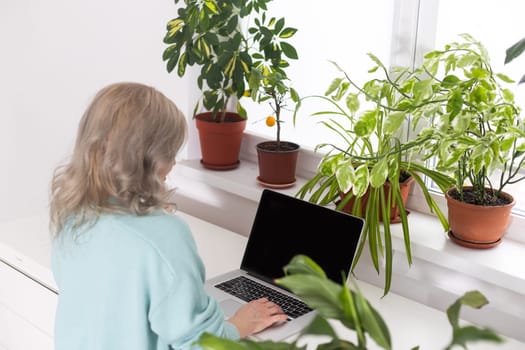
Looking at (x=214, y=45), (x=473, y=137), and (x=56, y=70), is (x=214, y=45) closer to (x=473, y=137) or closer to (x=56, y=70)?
(x=473, y=137)

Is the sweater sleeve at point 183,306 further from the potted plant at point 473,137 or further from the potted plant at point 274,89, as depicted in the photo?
the potted plant at point 274,89

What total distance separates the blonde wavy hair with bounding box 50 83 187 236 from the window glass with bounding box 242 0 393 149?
75 centimetres

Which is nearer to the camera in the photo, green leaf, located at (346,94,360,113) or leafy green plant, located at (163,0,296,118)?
green leaf, located at (346,94,360,113)

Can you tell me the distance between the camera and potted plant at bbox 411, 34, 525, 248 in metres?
1.41

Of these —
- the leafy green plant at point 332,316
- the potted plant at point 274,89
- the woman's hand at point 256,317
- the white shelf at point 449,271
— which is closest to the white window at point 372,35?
the potted plant at point 274,89

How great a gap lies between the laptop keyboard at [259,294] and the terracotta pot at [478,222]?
380 millimetres

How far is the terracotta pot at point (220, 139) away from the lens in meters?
2.06

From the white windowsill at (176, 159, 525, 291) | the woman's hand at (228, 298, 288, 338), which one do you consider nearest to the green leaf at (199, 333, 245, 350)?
the woman's hand at (228, 298, 288, 338)

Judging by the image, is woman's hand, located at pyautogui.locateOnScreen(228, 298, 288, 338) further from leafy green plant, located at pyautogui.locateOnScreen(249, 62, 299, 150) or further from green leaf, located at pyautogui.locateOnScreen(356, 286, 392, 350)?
green leaf, located at pyautogui.locateOnScreen(356, 286, 392, 350)

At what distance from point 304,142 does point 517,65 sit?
682 mm

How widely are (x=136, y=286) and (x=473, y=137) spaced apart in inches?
29.8

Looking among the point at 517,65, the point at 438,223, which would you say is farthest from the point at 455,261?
the point at 517,65

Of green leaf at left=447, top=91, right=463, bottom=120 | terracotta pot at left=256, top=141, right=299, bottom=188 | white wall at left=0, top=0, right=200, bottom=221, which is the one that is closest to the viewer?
green leaf at left=447, top=91, right=463, bottom=120

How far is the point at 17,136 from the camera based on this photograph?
9.82 ft
